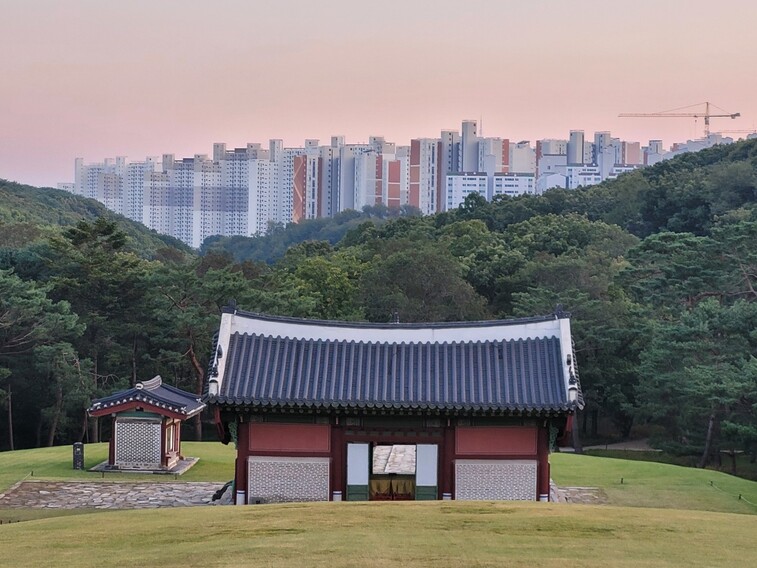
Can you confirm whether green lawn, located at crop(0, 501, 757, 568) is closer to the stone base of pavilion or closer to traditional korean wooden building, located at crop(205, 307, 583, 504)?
traditional korean wooden building, located at crop(205, 307, 583, 504)

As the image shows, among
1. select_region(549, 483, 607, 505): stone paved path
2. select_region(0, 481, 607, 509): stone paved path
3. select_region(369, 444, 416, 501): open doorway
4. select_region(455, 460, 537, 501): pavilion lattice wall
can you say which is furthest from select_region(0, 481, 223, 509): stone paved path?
select_region(549, 483, 607, 505): stone paved path

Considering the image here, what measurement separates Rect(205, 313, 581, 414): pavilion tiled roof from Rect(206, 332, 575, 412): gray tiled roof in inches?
0.6

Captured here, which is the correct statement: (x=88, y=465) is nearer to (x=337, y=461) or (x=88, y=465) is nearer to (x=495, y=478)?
(x=337, y=461)

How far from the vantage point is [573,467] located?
2386 cm

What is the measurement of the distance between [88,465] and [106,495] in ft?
14.2

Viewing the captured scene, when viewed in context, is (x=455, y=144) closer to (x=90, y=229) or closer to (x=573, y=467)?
(x=90, y=229)

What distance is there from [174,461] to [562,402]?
35.7 feet

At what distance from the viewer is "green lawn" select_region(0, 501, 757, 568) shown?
9789 mm

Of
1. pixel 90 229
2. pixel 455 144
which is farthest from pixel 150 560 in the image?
pixel 455 144

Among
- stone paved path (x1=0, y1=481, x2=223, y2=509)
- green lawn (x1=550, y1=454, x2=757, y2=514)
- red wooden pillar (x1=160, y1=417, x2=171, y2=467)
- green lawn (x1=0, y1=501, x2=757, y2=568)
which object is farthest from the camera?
red wooden pillar (x1=160, y1=417, x2=171, y2=467)

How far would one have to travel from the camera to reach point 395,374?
1642cm

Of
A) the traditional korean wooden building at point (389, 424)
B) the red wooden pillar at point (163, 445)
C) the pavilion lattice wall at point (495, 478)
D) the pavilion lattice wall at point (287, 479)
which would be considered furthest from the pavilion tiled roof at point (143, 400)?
the pavilion lattice wall at point (495, 478)

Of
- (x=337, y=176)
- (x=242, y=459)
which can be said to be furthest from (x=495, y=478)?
(x=337, y=176)

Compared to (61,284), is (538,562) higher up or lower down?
lower down
